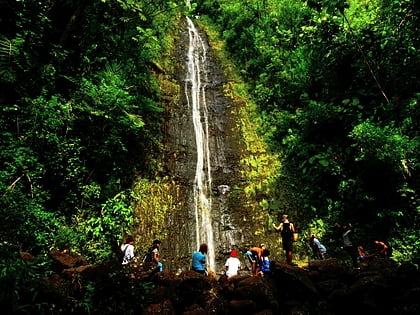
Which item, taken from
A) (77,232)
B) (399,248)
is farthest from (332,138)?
Answer: (77,232)

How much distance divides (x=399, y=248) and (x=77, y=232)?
8965 mm

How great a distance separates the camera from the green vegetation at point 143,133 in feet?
25.4

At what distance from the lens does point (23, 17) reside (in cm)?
798

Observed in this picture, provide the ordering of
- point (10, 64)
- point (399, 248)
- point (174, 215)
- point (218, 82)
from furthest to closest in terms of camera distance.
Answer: point (218, 82) < point (174, 215) < point (399, 248) < point (10, 64)

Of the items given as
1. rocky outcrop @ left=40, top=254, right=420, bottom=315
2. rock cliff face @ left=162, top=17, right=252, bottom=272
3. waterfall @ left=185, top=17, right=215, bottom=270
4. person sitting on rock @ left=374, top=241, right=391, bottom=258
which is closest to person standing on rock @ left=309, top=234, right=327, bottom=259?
person sitting on rock @ left=374, top=241, right=391, bottom=258

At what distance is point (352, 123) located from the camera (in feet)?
32.1

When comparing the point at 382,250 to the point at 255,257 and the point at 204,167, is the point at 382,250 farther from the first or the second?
the point at 204,167

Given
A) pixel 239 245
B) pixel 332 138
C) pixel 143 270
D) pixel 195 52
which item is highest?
pixel 195 52

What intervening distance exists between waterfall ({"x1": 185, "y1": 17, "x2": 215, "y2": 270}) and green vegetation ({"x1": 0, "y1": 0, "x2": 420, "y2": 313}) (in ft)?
3.98

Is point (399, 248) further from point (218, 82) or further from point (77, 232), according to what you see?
point (218, 82)

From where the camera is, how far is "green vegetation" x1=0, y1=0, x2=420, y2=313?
Result: 25.4 feet

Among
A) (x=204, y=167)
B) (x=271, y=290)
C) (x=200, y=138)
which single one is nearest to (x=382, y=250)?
(x=271, y=290)

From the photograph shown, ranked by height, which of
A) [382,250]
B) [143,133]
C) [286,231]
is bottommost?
[382,250]

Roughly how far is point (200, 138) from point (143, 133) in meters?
2.72
